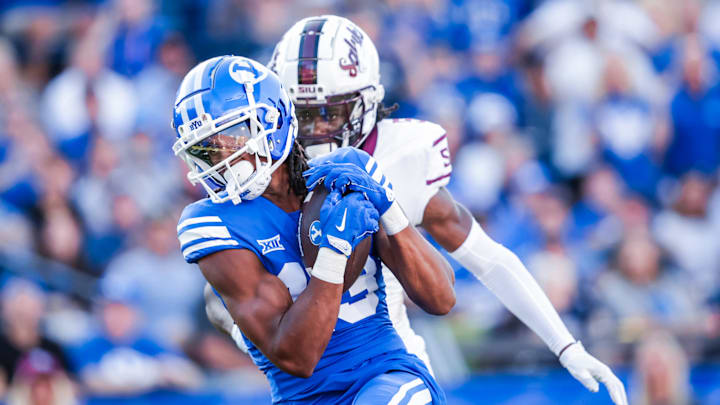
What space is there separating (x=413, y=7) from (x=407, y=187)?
18.4 ft

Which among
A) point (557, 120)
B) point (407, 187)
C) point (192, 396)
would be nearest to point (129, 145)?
point (192, 396)

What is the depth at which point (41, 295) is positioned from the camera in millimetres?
6930

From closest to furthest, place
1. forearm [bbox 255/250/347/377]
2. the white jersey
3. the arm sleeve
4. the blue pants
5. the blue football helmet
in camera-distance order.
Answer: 1. forearm [bbox 255/250/347/377]
2. the blue pants
3. the blue football helmet
4. the white jersey
5. the arm sleeve

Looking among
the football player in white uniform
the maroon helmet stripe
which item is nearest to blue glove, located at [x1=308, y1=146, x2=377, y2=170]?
the football player in white uniform

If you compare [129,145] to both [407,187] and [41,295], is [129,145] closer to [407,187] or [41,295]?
[41,295]

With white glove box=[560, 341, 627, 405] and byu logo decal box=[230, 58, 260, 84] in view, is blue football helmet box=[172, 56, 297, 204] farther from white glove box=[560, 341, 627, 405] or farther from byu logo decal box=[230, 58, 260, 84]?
white glove box=[560, 341, 627, 405]

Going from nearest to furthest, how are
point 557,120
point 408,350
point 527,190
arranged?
point 408,350 < point 527,190 < point 557,120

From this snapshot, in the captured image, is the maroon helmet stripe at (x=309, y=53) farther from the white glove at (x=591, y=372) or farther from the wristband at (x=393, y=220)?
the white glove at (x=591, y=372)

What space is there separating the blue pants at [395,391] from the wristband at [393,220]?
46 cm

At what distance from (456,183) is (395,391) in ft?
15.9

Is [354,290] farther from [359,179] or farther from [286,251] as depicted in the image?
[359,179]

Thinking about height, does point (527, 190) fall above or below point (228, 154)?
below

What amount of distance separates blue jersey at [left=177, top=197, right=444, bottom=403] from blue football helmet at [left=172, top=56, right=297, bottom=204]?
3.0 inches

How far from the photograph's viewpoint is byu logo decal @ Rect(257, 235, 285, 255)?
311cm
